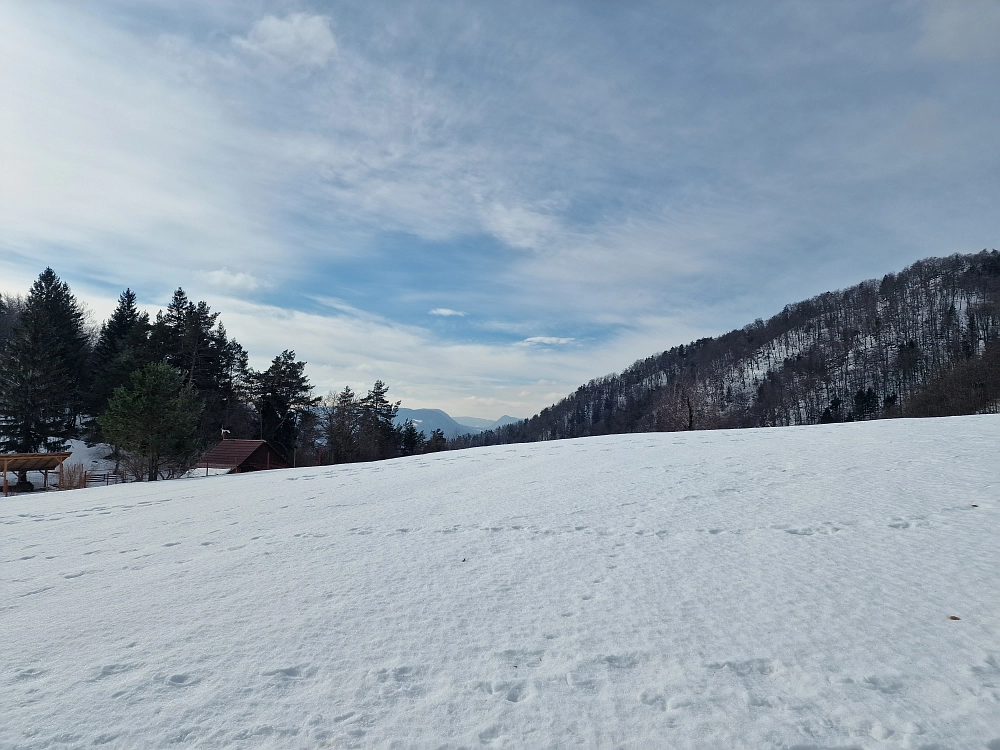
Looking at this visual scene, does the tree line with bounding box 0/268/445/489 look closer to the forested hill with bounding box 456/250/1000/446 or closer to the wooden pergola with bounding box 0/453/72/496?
the wooden pergola with bounding box 0/453/72/496

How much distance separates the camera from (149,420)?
63.7 ft

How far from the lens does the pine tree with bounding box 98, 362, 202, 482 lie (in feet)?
62.9

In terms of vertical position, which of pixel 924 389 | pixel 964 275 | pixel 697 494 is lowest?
pixel 697 494

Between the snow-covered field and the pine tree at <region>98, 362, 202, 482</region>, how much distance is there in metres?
13.8

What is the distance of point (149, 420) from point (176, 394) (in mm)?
11277

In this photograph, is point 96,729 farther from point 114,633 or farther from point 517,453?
point 517,453

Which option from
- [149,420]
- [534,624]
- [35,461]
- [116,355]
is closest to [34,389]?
[116,355]

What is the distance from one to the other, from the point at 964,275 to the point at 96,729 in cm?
18889

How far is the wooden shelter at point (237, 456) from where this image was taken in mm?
33031

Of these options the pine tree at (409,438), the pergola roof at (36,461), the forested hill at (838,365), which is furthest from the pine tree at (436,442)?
the pergola roof at (36,461)

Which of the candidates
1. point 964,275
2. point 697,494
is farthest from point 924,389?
point 964,275

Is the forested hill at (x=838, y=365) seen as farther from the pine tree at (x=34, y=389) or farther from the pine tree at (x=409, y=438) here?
the pine tree at (x=34, y=389)

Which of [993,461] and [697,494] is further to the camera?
[993,461]

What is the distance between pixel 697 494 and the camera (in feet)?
23.1
